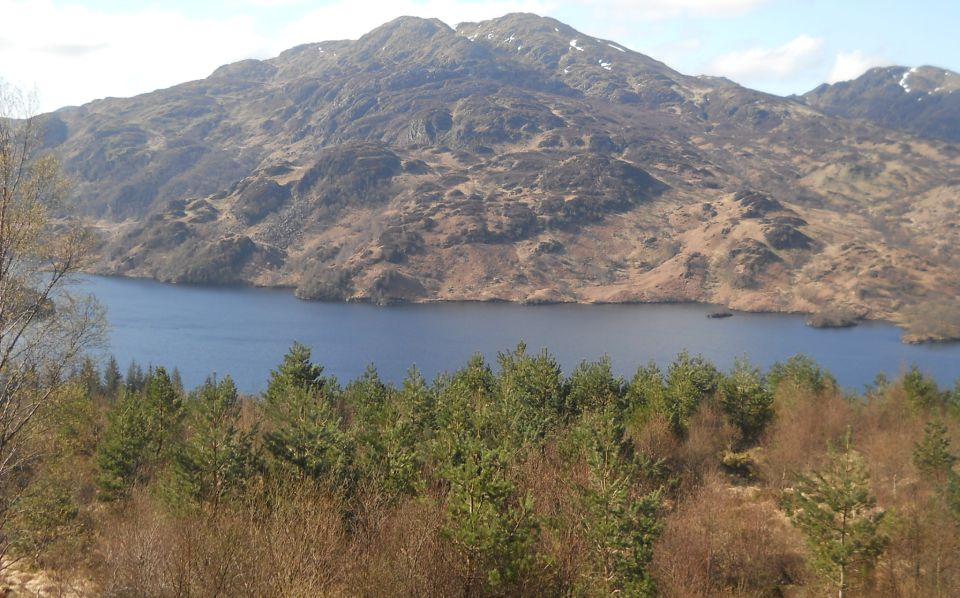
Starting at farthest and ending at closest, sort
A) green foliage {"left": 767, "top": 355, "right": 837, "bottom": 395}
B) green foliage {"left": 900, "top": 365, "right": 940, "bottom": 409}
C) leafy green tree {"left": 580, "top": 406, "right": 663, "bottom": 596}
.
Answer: green foliage {"left": 767, "top": 355, "right": 837, "bottom": 395}
green foliage {"left": 900, "top": 365, "right": 940, "bottom": 409}
leafy green tree {"left": 580, "top": 406, "right": 663, "bottom": 596}

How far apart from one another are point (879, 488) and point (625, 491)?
2389 centimetres

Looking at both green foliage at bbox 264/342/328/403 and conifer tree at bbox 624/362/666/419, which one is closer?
conifer tree at bbox 624/362/666/419

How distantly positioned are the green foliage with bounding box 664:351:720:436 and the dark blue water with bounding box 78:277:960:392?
6814cm

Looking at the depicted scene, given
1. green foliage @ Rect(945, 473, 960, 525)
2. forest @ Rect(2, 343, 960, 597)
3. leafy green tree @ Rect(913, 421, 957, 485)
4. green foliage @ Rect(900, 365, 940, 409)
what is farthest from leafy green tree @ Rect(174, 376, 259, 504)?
green foliage @ Rect(900, 365, 940, 409)

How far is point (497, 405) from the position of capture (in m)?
32.0

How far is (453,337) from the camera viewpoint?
5664 inches

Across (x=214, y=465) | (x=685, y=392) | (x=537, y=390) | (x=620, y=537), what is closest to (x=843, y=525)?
(x=620, y=537)

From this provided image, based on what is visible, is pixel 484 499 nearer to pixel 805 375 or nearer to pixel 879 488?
pixel 879 488

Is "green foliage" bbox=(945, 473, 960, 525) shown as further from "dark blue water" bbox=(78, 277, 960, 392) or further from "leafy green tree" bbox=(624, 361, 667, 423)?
"dark blue water" bbox=(78, 277, 960, 392)

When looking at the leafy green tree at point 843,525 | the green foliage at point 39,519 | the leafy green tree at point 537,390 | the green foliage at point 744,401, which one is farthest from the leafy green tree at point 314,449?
the green foliage at point 744,401

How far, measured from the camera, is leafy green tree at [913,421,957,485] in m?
31.2

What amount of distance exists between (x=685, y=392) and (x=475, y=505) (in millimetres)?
26483

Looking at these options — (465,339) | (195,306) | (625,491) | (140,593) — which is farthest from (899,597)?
(195,306)

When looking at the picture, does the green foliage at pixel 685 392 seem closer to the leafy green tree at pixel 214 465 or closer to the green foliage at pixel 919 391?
the green foliage at pixel 919 391
